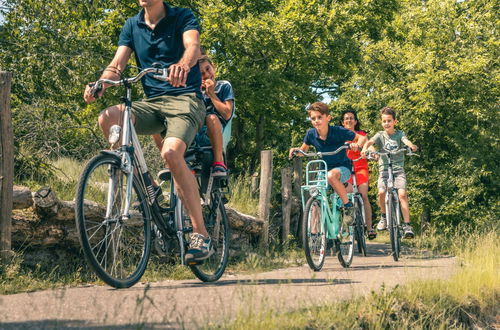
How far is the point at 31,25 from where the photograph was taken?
10.3m

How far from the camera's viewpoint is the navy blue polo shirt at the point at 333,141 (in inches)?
295

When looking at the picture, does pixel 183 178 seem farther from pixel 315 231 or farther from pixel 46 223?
pixel 315 231

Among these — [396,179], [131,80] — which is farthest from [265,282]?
[396,179]

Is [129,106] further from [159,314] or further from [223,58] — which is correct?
[223,58]

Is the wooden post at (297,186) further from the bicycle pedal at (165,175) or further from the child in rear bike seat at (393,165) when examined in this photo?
the bicycle pedal at (165,175)

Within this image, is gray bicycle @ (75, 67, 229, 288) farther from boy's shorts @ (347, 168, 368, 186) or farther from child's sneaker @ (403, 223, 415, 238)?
boy's shorts @ (347, 168, 368, 186)

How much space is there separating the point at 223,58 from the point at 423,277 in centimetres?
1280

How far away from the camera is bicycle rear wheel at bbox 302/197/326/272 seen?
6.68 metres

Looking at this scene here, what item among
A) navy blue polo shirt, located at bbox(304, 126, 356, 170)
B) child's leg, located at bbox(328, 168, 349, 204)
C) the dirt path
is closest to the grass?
the dirt path

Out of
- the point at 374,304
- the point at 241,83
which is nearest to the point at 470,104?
the point at 241,83

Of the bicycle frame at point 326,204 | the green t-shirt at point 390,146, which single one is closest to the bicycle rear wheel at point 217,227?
the bicycle frame at point 326,204

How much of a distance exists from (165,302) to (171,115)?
137cm

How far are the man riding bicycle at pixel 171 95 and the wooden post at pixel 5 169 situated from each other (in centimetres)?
139

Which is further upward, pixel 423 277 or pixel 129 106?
pixel 129 106
